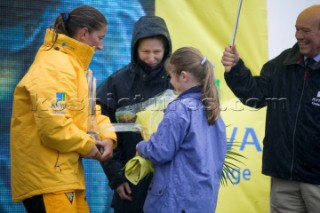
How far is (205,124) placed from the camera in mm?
2787

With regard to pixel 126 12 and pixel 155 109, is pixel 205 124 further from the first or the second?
pixel 126 12

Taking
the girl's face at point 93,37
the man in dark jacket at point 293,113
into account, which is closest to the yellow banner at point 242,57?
the man in dark jacket at point 293,113

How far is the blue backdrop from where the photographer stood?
12.3ft

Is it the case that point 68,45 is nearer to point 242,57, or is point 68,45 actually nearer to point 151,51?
point 151,51

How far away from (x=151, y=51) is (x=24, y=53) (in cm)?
100

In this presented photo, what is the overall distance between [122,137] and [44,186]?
0.66 m

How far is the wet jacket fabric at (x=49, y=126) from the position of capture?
2.63 meters

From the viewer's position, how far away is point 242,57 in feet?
13.8

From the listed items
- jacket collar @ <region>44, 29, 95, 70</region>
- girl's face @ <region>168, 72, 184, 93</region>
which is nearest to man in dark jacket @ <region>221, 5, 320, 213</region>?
girl's face @ <region>168, 72, 184, 93</region>

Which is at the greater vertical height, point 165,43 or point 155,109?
point 165,43

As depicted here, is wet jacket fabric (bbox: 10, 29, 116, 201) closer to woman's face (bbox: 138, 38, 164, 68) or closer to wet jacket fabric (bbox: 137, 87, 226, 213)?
wet jacket fabric (bbox: 137, 87, 226, 213)

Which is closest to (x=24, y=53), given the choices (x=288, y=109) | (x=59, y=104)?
(x=59, y=104)

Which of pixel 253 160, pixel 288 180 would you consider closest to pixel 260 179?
pixel 253 160

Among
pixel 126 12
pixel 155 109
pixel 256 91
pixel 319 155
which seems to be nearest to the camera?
pixel 155 109
